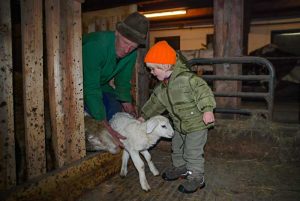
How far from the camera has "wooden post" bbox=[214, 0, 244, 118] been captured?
15.0 ft

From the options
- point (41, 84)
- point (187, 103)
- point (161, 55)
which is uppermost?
point (161, 55)

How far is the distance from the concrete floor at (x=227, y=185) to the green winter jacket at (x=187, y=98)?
2.47 feet

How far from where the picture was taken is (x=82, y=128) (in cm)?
340

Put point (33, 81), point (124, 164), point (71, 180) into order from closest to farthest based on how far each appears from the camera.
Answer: point (33, 81)
point (71, 180)
point (124, 164)

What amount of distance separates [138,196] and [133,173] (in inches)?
30.4

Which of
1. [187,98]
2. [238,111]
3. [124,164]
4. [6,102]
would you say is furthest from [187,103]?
[6,102]

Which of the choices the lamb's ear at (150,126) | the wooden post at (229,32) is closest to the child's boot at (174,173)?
the lamb's ear at (150,126)

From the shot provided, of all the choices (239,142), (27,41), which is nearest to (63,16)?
(27,41)

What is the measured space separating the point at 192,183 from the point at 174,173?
415 millimetres

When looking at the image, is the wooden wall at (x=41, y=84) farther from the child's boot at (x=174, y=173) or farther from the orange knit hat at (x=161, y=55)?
the child's boot at (x=174, y=173)

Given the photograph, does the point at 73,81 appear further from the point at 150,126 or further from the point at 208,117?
the point at 208,117

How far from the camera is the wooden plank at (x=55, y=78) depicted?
2955mm

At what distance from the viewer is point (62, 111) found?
313 cm

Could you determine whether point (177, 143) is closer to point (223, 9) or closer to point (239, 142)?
point (239, 142)
